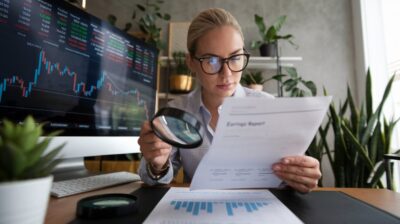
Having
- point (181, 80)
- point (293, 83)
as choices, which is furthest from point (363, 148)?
point (181, 80)

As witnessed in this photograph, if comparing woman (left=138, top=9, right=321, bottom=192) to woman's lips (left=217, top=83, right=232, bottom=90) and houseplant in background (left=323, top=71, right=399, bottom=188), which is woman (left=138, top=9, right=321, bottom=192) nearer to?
woman's lips (left=217, top=83, right=232, bottom=90)

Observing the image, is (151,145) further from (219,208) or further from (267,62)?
(267,62)

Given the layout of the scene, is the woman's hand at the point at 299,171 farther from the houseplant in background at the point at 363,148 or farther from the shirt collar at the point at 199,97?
the houseplant in background at the point at 363,148

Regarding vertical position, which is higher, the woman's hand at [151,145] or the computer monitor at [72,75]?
the computer monitor at [72,75]

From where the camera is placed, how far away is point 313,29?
8.08 ft

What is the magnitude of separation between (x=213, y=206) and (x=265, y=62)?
2.00 meters

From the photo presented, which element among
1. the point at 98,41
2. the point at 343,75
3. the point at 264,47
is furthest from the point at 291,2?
the point at 98,41

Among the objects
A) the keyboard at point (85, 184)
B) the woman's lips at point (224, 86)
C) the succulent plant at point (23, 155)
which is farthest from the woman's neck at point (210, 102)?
the succulent plant at point (23, 155)

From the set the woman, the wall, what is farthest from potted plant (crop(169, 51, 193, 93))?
the woman

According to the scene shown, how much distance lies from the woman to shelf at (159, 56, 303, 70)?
48.0 inches

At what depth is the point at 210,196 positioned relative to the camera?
59 cm

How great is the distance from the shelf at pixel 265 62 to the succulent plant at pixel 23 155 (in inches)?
82.4

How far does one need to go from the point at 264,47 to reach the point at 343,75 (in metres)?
0.88

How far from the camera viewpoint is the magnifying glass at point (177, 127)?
49cm
